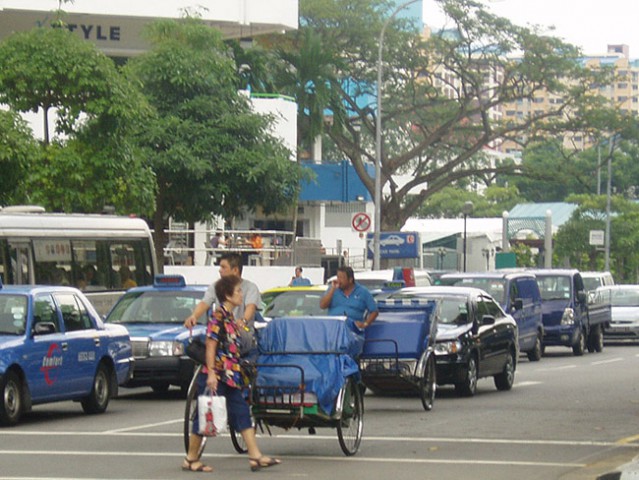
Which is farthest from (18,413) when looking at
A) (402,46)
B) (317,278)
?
(402,46)

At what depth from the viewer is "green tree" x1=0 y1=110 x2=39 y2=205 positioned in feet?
86.9

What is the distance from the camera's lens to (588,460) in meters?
13.9

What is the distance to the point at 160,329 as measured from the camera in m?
21.4

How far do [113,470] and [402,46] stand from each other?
49459mm

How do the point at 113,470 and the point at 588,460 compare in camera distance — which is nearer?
the point at 113,470

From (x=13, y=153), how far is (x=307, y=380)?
1427 cm

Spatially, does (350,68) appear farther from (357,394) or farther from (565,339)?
(357,394)

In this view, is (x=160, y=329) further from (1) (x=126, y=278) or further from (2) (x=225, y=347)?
(1) (x=126, y=278)

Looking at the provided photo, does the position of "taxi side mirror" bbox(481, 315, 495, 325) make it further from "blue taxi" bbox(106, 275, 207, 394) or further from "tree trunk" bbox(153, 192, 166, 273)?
"tree trunk" bbox(153, 192, 166, 273)

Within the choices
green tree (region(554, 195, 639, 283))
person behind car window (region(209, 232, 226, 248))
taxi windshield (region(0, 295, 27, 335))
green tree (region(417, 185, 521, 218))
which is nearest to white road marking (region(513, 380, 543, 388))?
taxi windshield (region(0, 295, 27, 335))

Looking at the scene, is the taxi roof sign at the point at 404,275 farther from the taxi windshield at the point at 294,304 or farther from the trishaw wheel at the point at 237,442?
the trishaw wheel at the point at 237,442

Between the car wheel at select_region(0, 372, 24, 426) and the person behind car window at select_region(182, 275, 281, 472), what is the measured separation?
401 cm

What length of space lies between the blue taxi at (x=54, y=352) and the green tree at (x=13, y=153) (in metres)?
8.03

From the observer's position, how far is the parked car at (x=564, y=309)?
35.5 m
